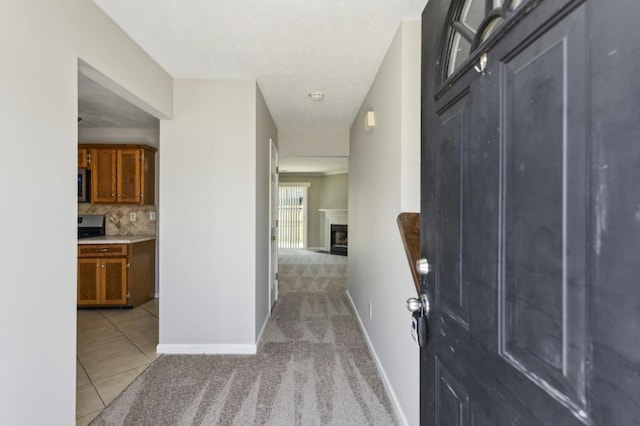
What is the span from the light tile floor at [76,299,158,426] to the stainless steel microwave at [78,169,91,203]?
4.62ft

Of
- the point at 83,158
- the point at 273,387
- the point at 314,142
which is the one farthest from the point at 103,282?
the point at 314,142

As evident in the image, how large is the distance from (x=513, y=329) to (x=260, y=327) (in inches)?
107

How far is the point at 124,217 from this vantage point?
14.6 feet

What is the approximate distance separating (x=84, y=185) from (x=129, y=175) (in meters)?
0.56

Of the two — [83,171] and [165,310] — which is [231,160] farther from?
[83,171]

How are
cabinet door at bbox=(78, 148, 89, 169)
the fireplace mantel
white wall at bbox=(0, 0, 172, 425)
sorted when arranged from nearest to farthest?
white wall at bbox=(0, 0, 172, 425), cabinet door at bbox=(78, 148, 89, 169), the fireplace mantel

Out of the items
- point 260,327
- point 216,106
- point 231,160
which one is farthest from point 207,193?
point 260,327

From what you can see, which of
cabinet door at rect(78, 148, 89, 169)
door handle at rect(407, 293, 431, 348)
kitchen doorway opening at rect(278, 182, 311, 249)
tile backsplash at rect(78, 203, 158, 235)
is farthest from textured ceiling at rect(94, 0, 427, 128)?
kitchen doorway opening at rect(278, 182, 311, 249)

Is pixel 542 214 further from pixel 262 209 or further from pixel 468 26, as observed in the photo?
pixel 262 209

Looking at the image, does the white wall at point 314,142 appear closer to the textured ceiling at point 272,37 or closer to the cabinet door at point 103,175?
the textured ceiling at point 272,37

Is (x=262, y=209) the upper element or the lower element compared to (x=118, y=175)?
lower

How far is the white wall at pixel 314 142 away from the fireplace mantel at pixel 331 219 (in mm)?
4593

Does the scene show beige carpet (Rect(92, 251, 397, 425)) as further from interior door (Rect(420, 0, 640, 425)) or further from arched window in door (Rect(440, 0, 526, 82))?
arched window in door (Rect(440, 0, 526, 82))

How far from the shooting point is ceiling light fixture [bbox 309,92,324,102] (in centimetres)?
307
